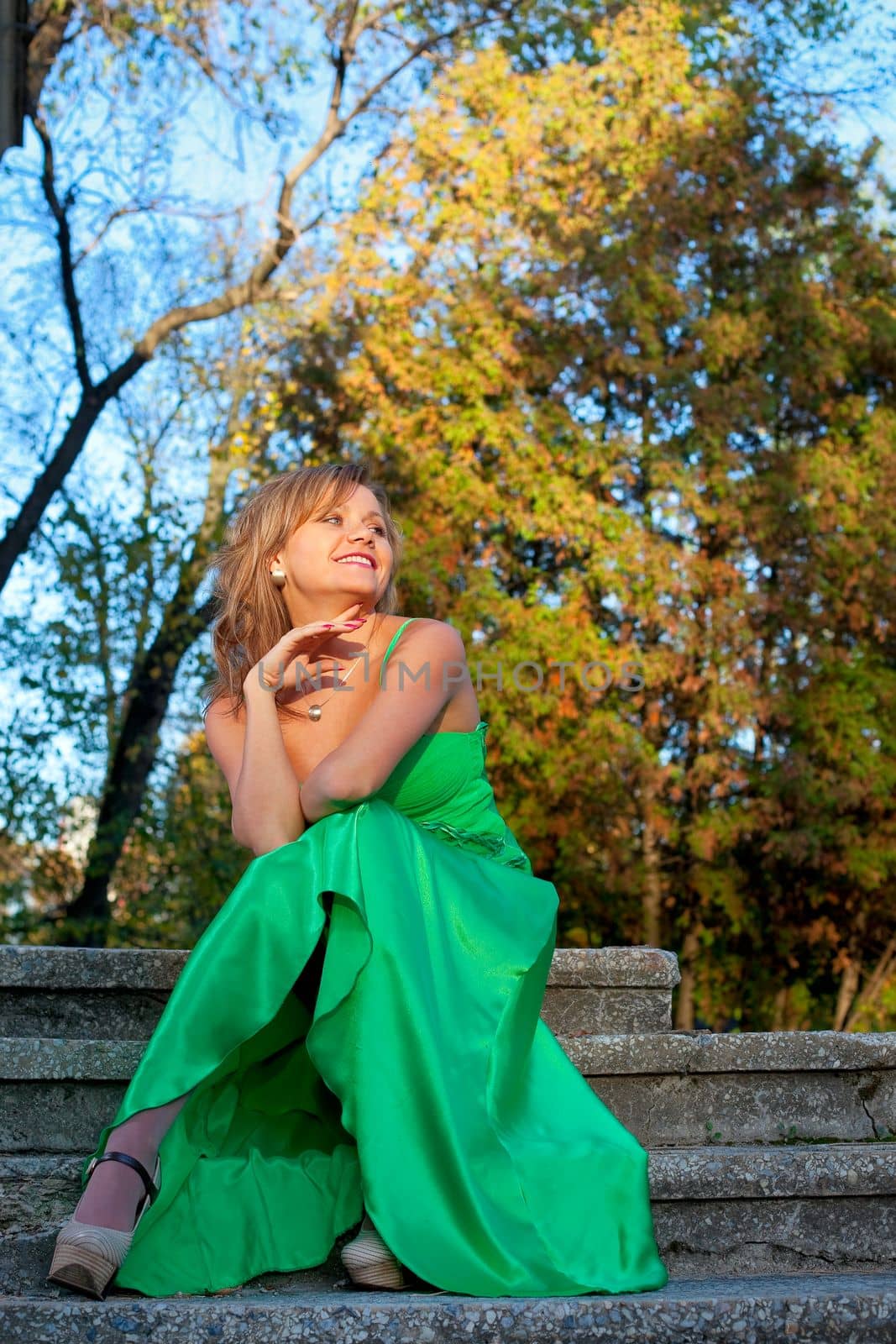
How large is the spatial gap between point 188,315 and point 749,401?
4.01 m

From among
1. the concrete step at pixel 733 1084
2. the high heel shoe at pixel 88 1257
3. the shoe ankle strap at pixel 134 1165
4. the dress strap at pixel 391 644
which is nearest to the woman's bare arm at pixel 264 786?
the dress strap at pixel 391 644

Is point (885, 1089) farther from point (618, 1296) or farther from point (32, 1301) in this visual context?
point (32, 1301)

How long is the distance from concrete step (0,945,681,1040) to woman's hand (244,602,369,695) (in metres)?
0.72

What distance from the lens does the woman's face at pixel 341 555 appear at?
275 centimetres

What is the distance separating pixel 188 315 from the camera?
9.18 meters

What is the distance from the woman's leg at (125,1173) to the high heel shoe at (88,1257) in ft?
0.05

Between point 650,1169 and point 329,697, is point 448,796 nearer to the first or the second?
point 329,697

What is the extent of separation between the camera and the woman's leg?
1.92 metres

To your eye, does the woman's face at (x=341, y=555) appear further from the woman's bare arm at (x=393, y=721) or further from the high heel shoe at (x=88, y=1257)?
the high heel shoe at (x=88, y=1257)

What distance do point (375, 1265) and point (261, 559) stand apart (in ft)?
4.85

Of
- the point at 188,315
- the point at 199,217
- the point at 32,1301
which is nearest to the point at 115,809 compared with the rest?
the point at 188,315

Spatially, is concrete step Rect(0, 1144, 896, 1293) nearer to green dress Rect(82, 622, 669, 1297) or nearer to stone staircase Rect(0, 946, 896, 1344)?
stone staircase Rect(0, 946, 896, 1344)

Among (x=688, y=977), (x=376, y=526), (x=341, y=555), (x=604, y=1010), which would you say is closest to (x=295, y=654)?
(x=341, y=555)

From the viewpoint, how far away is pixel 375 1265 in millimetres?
1963
